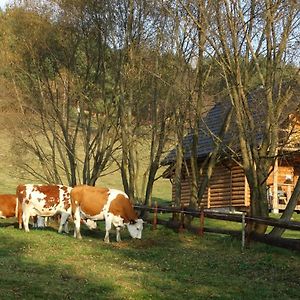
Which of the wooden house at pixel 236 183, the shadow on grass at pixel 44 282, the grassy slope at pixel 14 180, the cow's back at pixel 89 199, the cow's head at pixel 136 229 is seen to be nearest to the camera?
the shadow on grass at pixel 44 282

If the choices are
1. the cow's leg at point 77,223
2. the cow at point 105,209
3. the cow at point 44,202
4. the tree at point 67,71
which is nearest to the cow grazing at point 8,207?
the cow at point 44,202

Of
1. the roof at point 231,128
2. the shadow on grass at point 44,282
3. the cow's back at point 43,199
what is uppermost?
the roof at point 231,128

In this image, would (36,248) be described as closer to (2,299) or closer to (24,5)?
(2,299)

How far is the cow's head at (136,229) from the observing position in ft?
59.5

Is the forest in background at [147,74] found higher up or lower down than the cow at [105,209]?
higher up

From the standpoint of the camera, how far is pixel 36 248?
48.9 ft

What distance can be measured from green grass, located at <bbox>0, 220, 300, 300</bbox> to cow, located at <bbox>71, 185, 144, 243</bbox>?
1.59 feet

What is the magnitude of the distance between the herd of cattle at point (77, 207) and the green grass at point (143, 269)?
62cm

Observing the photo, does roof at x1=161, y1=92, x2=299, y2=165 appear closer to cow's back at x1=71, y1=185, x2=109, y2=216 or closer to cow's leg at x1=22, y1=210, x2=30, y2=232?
cow's back at x1=71, y1=185, x2=109, y2=216

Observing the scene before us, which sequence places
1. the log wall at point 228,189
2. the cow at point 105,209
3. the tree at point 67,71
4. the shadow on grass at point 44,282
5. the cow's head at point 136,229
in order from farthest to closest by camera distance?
the log wall at point 228,189
the tree at point 67,71
the cow at point 105,209
the cow's head at point 136,229
the shadow on grass at point 44,282

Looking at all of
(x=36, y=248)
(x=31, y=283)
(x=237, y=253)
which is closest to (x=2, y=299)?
(x=31, y=283)

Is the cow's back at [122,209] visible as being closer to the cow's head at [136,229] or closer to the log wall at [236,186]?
the cow's head at [136,229]

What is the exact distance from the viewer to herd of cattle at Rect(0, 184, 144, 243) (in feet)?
60.2

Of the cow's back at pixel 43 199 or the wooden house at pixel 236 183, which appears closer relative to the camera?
the cow's back at pixel 43 199
